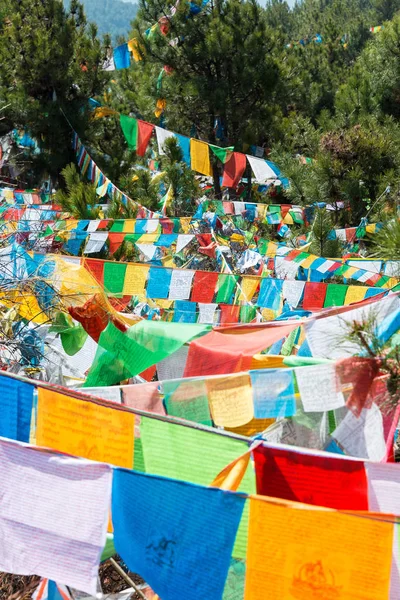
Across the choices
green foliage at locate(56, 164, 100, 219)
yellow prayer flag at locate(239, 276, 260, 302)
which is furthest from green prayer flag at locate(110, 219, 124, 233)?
yellow prayer flag at locate(239, 276, 260, 302)

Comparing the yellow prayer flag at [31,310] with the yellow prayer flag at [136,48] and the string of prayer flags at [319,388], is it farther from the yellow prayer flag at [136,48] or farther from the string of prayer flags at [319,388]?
the yellow prayer flag at [136,48]

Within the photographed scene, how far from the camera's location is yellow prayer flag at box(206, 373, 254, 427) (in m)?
4.04

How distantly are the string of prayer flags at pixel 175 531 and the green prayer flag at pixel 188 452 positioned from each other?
413mm

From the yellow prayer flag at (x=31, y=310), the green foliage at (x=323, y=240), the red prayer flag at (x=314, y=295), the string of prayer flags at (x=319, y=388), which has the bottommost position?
the string of prayer flags at (x=319, y=388)

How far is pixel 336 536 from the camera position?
2.80 m

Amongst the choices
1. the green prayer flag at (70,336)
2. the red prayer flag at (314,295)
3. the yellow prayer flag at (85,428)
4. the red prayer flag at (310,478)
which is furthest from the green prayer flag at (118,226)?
the red prayer flag at (310,478)

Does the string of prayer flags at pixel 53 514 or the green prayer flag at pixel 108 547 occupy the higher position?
the string of prayer flags at pixel 53 514

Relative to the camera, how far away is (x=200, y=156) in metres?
17.9

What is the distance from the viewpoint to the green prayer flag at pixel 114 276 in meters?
8.45

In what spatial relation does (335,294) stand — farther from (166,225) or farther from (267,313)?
(166,225)

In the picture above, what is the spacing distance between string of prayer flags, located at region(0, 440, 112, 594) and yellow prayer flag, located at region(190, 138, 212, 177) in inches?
583

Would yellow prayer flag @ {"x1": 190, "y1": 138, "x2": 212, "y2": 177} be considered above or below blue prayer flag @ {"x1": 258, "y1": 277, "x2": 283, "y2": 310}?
above

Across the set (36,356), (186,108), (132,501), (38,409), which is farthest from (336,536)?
(186,108)

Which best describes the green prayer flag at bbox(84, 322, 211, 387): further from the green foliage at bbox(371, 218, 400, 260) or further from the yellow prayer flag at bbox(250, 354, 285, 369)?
the green foliage at bbox(371, 218, 400, 260)
